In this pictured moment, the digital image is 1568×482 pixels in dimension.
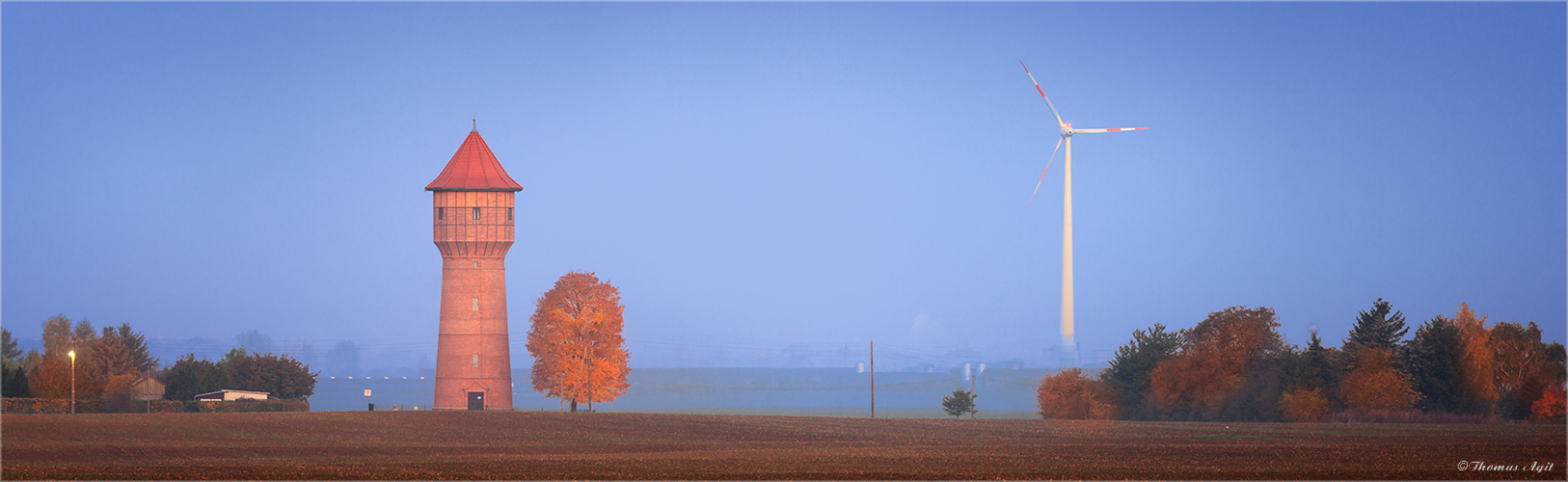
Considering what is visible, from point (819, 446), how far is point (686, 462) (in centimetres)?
1190

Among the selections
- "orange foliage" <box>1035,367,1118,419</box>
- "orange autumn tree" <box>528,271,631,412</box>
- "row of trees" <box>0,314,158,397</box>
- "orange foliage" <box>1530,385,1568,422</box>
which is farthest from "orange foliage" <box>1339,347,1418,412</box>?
"row of trees" <box>0,314,158,397</box>

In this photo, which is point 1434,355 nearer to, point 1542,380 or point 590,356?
point 1542,380

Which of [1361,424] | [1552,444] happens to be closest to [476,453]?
[1552,444]

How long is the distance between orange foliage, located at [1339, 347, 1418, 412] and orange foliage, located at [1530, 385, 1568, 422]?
616 centimetres

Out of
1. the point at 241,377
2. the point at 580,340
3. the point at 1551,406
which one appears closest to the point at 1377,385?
the point at 1551,406

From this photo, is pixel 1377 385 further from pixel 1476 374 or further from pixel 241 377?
pixel 241 377

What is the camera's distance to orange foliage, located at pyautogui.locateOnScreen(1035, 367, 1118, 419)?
8764 cm

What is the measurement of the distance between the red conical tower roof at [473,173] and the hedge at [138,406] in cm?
1767

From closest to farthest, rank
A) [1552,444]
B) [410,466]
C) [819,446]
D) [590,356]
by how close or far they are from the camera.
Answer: [410,466] → [1552,444] → [819,446] → [590,356]

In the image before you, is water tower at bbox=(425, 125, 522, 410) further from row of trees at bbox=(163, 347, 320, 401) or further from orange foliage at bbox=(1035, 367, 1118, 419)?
orange foliage at bbox=(1035, 367, 1118, 419)

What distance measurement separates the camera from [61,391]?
3410 inches

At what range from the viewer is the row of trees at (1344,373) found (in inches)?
2955

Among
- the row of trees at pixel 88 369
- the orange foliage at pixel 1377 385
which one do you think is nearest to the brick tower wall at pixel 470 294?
the row of trees at pixel 88 369

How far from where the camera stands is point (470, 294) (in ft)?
294
